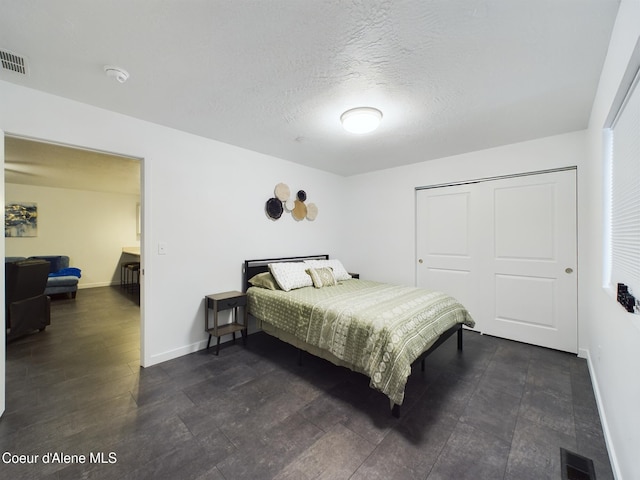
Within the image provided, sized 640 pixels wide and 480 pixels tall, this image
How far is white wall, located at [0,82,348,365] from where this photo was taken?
218 cm

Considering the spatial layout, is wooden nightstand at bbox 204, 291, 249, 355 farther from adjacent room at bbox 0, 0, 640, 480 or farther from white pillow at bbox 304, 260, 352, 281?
white pillow at bbox 304, 260, 352, 281

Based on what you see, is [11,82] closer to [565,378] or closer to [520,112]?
[520,112]

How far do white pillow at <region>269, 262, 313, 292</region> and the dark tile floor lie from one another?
0.80 metres

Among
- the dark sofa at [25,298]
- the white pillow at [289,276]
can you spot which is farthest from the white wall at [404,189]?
the dark sofa at [25,298]

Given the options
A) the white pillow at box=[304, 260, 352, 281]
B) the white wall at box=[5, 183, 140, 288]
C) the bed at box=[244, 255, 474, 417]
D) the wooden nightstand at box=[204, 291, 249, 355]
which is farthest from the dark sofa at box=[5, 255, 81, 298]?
the white pillow at box=[304, 260, 352, 281]

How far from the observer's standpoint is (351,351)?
2.12 m

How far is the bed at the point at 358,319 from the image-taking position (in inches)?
74.9

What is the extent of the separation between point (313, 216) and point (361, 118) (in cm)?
219

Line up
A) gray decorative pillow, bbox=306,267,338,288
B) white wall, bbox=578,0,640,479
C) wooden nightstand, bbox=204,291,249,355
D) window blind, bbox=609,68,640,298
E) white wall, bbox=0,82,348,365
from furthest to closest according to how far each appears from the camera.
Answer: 1. gray decorative pillow, bbox=306,267,338,288
2. wooden nightstand, bbox=204,291,249,355
3. white wall, bbox=0,82,348,365
4. window blind, bbox=609,68,640,298
5. white wall, bbox=578,0,640,479

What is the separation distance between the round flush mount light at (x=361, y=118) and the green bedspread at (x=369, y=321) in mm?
1635

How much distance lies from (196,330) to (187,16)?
2.85 m

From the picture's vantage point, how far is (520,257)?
126 inches

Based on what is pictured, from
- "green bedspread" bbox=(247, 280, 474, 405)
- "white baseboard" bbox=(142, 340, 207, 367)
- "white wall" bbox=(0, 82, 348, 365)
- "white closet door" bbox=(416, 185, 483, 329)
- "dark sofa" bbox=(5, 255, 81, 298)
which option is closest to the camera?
"green bedspread" bbox=(247, 280, 474, 405)

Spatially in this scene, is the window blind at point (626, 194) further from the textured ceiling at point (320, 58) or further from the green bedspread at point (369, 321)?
the green bedspread at point (369, 321)
